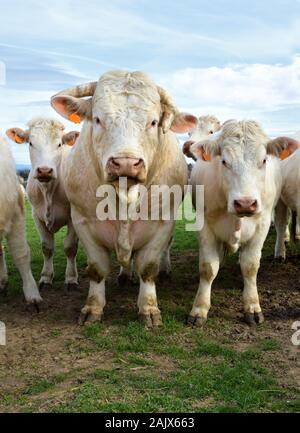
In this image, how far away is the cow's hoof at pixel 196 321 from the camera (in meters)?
6.37

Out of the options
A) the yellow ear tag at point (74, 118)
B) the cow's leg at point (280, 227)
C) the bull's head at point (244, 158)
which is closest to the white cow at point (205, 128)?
the cow's leg at point (280, 227)

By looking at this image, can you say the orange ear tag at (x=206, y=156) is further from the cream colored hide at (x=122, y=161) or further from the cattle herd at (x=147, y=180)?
the cream colored hide at (x=122, y=161)

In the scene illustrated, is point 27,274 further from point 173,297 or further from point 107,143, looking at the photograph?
point 107,143

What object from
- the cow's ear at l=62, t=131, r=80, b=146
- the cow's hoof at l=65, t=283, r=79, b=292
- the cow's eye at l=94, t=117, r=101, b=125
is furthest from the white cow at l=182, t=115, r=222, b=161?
the cow's eye at l=94, t=117, r=101, b=125

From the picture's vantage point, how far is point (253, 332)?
621 centimetres

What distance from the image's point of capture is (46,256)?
8.30 metres

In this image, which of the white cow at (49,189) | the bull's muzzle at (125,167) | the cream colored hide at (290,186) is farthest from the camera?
the white cow at (49,189)

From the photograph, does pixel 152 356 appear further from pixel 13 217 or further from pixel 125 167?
pixel 13 217

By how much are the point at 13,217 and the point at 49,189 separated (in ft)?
4.00

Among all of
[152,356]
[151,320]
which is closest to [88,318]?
[151,320]

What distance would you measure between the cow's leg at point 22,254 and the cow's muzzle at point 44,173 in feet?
2.56

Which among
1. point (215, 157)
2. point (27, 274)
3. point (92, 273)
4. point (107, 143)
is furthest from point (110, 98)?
point (27, 274)

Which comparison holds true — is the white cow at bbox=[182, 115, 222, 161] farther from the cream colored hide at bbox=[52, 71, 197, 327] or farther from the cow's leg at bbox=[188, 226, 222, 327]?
the cow's leg at bbox=[188, 226, 222, 327]

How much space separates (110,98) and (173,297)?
3092 mm
